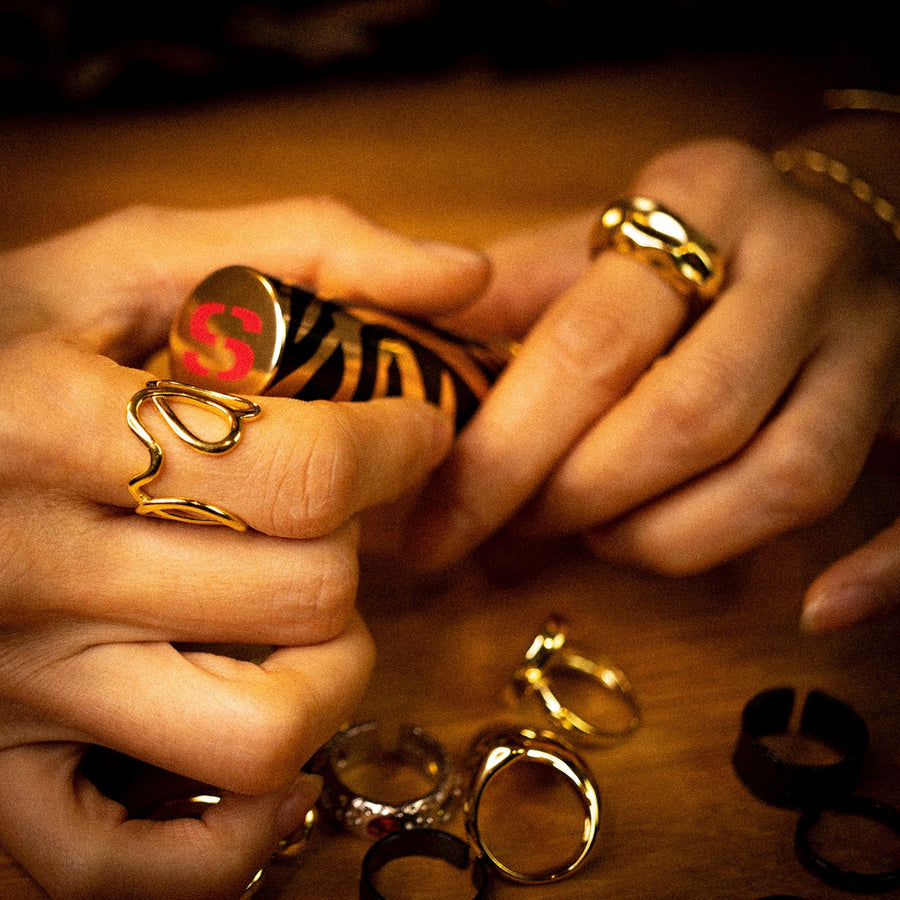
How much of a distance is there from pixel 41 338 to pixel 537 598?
1.55 feet

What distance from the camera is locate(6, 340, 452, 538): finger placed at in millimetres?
561

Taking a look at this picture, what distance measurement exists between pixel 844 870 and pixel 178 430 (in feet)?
1.71

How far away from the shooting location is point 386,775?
71 centimetres

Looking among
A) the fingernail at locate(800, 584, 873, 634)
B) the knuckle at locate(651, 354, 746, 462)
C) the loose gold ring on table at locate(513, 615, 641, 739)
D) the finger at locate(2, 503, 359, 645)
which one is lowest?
the loose gold ring on table at locate(513, 615, 641, 739)

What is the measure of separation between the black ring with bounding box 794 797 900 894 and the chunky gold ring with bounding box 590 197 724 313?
441 mm

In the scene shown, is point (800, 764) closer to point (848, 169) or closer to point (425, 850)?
point (425, 850)

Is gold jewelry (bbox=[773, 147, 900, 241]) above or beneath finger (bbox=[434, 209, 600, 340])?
above

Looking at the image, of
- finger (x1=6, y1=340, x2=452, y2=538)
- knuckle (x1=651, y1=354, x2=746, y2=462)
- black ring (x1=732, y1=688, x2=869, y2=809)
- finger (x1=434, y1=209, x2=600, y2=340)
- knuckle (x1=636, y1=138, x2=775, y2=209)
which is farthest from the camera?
finger (x1=434, y1=209, x2=600, y2=340)

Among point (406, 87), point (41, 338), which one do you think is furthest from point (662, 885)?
point (406, 87)

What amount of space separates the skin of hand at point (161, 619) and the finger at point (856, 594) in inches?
13.5

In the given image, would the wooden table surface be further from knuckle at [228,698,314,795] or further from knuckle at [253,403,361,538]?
knuckle at [253,403,361,538]

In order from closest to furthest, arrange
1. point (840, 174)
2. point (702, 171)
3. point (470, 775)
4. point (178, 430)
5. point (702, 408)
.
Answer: point (178, 430)
point (470, 775)
point (702, 408)
point (702, 171)
point (840, 174)

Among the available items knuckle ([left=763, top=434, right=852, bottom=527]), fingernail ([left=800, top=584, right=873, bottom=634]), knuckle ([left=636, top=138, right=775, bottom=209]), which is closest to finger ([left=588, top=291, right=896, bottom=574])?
knuckle ([left=763, top=434, right=852, bottom=527])

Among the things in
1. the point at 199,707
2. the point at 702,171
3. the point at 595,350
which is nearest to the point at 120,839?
the point at 199,707
